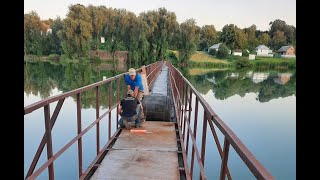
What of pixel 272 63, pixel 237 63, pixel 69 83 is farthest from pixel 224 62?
pixel 69 83

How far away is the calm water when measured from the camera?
18.1m

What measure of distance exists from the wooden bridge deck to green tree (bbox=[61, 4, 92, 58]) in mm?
48745

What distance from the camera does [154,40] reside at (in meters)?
54.8

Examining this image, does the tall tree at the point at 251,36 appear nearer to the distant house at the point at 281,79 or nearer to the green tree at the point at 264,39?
the green tree at the point at 264,39

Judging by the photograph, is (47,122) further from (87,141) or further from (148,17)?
(148,17)

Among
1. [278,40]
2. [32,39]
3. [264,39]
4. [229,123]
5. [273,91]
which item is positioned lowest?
[229,123]

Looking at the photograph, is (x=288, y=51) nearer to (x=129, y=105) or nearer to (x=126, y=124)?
(x=126, y=124)

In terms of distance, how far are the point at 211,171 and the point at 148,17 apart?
133 ft

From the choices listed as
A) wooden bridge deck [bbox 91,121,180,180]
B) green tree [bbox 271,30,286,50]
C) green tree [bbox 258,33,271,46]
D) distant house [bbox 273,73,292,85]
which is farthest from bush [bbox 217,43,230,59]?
wooden bridge deck [bbox 91,121,180,180]

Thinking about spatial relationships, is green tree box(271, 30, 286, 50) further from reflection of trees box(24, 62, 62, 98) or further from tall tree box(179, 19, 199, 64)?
reflection of trees box(24, 62, 62, 98)

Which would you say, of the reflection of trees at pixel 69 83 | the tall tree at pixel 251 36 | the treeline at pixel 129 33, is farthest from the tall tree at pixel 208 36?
the reflection of trees at pixel 69 83

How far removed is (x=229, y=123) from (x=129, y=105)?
21706 mm

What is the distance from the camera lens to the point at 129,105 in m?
6.93
